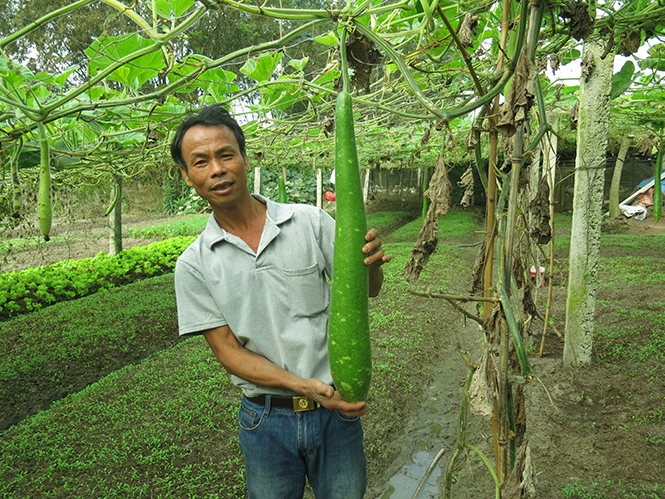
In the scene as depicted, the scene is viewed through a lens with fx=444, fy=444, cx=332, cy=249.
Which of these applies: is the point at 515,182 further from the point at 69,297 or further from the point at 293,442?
the point at 69,297

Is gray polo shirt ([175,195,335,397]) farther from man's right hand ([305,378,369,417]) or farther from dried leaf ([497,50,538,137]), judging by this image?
dried leaf ([497,50,538,137])

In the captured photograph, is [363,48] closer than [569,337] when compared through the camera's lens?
Yes

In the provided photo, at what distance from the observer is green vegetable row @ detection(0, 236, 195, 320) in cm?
668

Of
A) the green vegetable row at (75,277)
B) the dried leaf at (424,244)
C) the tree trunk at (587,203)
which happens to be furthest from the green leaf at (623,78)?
the green vegetable row at (75,277)

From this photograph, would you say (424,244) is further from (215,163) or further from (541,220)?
(215,163)

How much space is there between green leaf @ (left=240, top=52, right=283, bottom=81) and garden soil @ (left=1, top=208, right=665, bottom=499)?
1.85 m

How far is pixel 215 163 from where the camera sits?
1.71m

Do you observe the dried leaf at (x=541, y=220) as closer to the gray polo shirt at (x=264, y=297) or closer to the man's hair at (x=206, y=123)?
the gray polo shirt at (x=264, y=297)

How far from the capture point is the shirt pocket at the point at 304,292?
1.77 metres

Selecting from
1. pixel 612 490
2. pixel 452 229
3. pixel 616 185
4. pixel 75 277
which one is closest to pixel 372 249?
pixel 612 490

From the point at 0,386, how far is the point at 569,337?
213 inches

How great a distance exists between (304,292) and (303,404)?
44 cm

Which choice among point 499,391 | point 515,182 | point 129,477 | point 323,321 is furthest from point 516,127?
point 129,477

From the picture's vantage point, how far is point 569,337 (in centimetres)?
401
